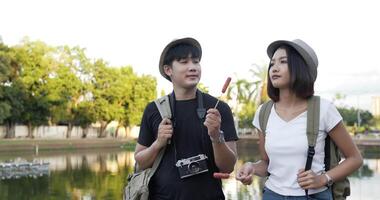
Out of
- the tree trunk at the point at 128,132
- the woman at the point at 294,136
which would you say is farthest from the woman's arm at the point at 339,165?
the tree trunk at the point at 128,132

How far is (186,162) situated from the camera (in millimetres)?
2383

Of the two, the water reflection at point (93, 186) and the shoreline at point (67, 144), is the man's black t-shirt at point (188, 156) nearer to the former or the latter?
the water reflection at point (93, 186)

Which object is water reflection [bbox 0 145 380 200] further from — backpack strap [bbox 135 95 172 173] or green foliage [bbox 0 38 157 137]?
green foliage [bbox 0 38 157 137]

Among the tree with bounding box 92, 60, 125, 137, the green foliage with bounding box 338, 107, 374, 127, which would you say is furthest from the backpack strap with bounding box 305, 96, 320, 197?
the green foliage with bounding box 338, 107, 374, 127

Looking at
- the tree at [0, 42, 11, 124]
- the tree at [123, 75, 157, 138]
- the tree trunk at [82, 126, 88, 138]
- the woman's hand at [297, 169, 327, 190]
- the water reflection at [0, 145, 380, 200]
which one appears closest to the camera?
the woman's hand at [297, 169, 327, 190]

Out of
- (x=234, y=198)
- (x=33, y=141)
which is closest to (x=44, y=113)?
(x=33, y=141)

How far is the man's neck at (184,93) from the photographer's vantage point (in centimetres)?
250

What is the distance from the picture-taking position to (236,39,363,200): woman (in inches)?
79.0

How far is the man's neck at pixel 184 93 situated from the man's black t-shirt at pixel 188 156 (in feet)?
0.18

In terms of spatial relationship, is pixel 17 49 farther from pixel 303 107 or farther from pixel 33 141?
pixel 303 107

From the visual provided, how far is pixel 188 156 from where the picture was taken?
2.42m

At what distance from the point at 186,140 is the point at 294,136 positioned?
0.60 meters

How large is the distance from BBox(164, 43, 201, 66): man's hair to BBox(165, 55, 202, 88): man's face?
0.05 feet

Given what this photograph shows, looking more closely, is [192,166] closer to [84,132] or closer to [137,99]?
[137,99]
